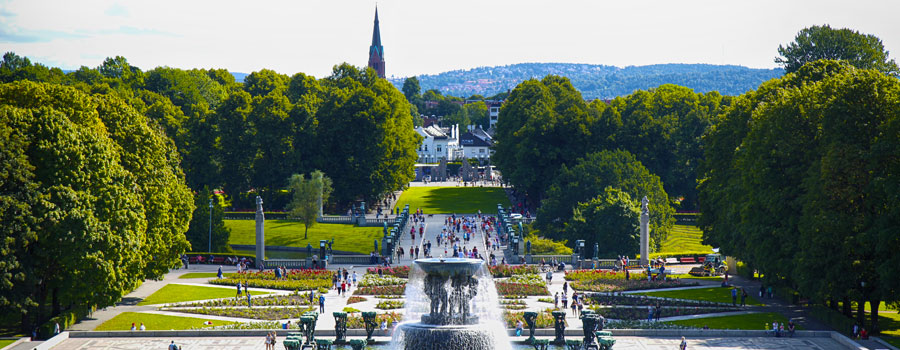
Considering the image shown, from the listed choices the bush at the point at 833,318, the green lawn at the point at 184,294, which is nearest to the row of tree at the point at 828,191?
the bush at the point at 833,318

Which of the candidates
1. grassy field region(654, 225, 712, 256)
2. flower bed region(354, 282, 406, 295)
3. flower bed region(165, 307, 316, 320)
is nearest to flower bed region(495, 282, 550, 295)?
flower bed region(354, 282, 406, 295)

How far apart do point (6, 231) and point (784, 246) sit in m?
34.5

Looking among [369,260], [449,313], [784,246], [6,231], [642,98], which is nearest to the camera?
[449,313]

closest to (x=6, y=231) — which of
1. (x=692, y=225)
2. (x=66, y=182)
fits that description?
(x=66, y=182)

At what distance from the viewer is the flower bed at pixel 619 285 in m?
59.1

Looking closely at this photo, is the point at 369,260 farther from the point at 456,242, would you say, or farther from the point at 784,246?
the point at 784,246

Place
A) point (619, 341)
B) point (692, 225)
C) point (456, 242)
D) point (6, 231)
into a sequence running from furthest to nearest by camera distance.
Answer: point (692, 225), point (456, 242), point (619, 341), point (6, 231)

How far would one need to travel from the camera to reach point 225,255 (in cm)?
7269

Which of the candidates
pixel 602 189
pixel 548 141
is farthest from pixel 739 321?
pixel 548 141

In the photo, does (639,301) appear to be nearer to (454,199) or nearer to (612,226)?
(612,226)

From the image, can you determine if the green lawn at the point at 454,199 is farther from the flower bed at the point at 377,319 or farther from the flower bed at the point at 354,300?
the flower bed at the point at 377,319

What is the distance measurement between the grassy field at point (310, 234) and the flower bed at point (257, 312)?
85.1 feet

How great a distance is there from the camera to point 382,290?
5891 centimetres

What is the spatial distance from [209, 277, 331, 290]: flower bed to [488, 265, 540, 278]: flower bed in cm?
1041
